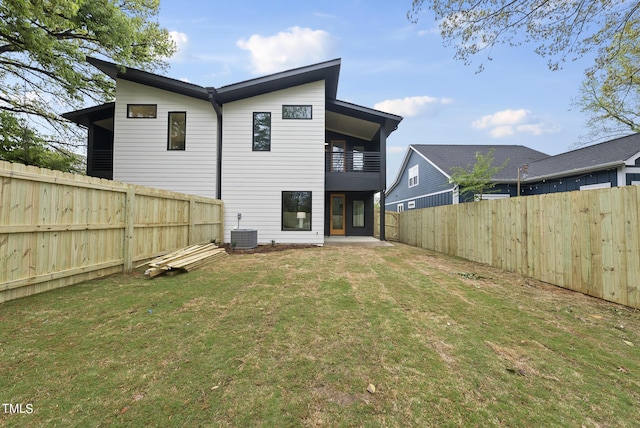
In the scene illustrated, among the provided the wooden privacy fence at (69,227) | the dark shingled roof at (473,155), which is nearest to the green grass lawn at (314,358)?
the wooden privacy fence at (69,227)

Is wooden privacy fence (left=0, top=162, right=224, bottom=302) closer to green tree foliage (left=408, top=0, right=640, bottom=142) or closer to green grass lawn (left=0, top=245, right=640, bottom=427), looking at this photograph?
green grass lawn (left=0, top=245, right=640, bottom=427)

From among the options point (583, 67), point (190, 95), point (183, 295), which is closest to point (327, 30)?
point (190, 95)

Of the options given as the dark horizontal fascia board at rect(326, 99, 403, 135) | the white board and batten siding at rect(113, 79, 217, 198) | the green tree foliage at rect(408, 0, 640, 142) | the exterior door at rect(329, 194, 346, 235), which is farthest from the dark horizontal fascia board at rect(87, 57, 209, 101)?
the green tree foliage at rect(408, 0, 640, 142)

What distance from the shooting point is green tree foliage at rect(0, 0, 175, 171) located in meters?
7.05

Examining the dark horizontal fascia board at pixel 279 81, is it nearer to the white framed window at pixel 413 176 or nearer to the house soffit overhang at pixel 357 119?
the house soffit overhang at pixel 357 119

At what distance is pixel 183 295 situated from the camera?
4133 millimetres

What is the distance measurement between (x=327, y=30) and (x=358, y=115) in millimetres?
4028

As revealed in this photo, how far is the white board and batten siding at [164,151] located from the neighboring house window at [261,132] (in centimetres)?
173

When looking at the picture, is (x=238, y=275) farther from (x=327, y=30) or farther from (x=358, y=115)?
(x=327, y=30)

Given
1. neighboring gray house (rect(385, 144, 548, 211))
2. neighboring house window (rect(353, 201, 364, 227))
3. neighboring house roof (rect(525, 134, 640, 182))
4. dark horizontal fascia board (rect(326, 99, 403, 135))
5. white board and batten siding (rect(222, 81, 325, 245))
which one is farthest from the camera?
neighboring house window (rect(353, 201, 364, 227))

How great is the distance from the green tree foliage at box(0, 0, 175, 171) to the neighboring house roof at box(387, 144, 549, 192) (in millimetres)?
15520

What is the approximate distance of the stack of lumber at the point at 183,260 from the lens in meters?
5.19

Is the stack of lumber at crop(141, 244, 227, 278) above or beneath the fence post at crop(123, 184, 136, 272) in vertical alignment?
beneath

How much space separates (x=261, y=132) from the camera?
1045cm
